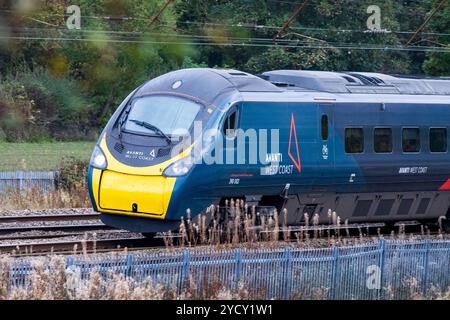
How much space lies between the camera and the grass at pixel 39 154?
29078 mm

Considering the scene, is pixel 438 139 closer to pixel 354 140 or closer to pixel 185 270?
pixel 354 140

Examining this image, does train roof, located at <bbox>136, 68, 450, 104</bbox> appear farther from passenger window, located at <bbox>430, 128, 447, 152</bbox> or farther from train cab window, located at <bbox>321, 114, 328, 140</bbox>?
passenger window, located at <bbox>430, 128, 447, 152</bbox>

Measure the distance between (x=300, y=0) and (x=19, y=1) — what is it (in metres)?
15.2

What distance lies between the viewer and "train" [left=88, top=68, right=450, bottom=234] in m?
15.2

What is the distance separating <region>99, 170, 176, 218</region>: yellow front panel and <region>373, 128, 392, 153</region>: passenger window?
447cm

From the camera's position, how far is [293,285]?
13062 mm

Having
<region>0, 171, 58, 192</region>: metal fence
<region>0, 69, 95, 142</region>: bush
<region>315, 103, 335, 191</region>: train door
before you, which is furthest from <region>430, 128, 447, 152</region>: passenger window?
<region>0, 69, 95, 142</region>: bush

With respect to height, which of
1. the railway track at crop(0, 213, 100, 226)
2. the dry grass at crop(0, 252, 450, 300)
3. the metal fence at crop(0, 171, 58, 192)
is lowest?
the railway track at crop(0, 213, 100, 226)

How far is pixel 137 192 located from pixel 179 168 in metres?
0.75

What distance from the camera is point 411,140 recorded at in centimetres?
1823

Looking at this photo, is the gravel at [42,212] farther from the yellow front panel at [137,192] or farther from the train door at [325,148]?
the train door at [325,148]
